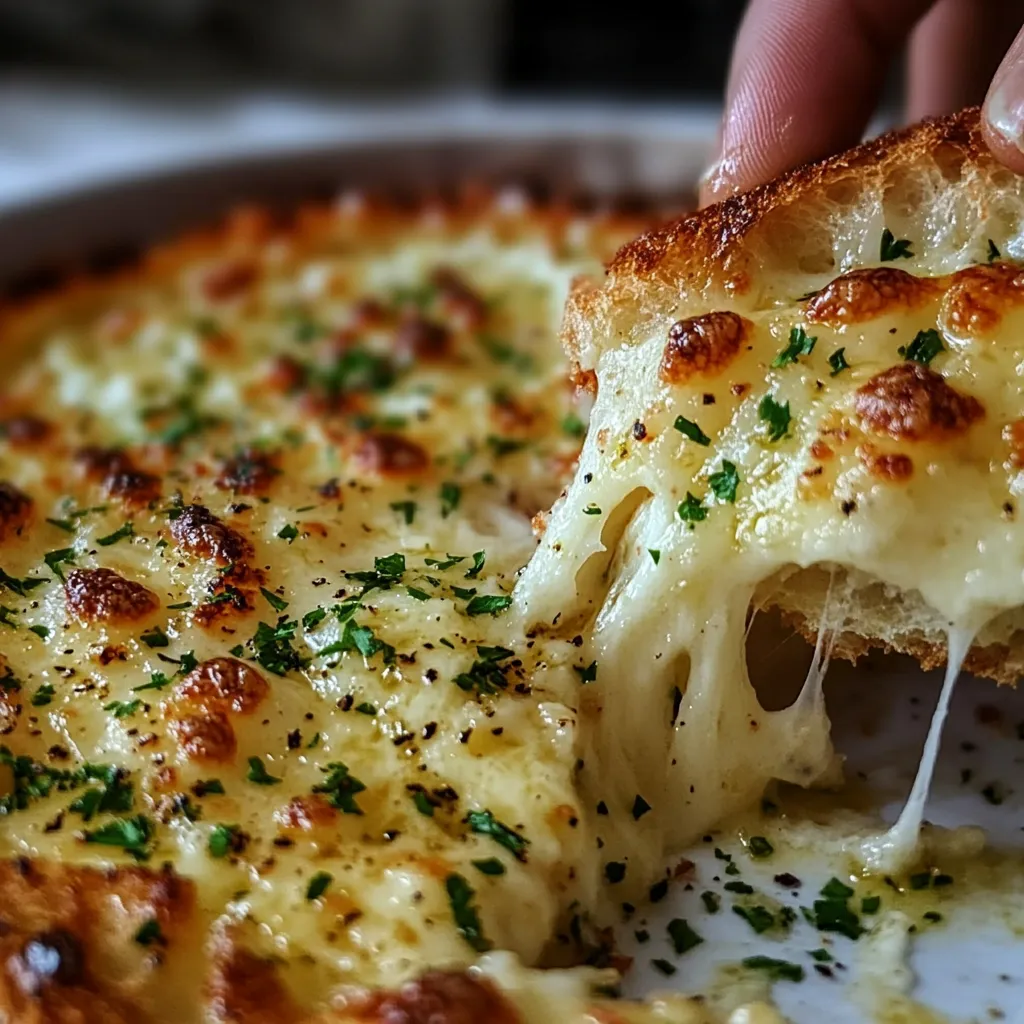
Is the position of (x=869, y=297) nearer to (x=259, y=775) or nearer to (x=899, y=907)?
(x=899, y=907)

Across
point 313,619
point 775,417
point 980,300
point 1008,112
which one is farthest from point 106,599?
point 1008,112

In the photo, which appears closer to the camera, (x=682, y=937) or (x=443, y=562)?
(x=682, y=937)

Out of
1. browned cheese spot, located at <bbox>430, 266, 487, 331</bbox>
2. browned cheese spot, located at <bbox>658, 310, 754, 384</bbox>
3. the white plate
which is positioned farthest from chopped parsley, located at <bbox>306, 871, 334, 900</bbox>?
browned cheese spot, located at <bbox>430, 266, 487, 331</bbox>

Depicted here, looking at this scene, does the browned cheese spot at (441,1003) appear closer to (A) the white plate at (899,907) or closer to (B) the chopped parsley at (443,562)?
(A) the white plate at (899,907)

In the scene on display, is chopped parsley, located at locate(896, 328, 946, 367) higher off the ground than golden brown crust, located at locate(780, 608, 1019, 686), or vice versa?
chopped parsley, located at locate(896, 328, 946, 367)

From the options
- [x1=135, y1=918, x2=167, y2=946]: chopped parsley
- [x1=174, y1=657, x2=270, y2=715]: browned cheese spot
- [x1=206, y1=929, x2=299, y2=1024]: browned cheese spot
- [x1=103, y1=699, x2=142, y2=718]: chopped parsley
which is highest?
[x1=174, y1=657, x2=270, y2=715]: browned cheese spot

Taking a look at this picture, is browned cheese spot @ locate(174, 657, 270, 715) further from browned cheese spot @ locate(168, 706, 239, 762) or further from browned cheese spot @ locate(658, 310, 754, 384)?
browned cheese spot @ locate(658, 310, 754, 384)

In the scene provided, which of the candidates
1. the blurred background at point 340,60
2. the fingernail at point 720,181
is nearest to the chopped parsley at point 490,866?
the fingernail at point 720,181
